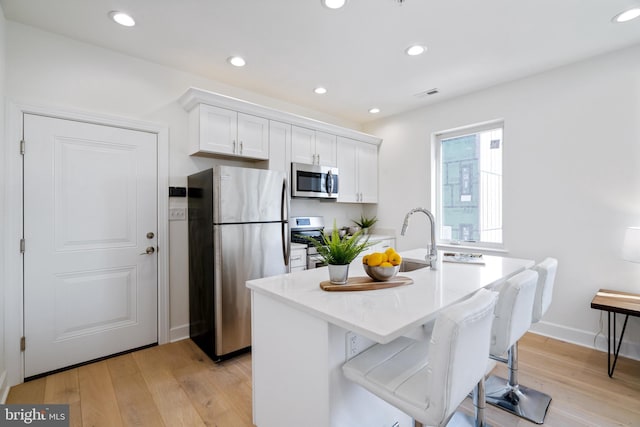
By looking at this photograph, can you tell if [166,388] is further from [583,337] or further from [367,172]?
[583,337]

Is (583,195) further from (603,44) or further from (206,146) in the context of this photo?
(206,146)

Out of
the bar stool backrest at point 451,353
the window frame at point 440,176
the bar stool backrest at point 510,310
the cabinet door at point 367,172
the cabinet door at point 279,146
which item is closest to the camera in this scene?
the bar stool backrest at point 451,353

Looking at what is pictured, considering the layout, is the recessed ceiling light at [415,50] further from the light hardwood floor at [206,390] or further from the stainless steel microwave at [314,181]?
the light hardwood floor at [206,390]

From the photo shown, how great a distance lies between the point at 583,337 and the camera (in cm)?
271

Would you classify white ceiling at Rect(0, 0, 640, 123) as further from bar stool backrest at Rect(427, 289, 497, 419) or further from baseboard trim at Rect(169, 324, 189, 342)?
baseboard trim at Rect(169, 324, 189, 342)

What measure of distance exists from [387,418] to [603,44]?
334 centimetres

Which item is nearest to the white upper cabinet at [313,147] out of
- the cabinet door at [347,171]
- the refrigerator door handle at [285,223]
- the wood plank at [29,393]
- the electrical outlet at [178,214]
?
the cabinet door at [347,171]

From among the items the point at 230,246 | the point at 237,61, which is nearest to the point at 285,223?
the point at 230,246

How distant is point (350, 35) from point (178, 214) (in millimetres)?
2225

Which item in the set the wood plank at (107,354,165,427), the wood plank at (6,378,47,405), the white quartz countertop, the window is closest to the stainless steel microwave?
the window

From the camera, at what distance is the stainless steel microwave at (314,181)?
3374 mm

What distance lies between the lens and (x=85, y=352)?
241 cm

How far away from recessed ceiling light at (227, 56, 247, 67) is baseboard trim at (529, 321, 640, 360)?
3.88 metres

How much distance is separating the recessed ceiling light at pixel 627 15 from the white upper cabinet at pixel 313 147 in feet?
8.69
